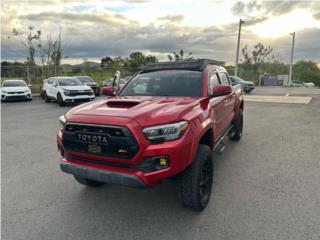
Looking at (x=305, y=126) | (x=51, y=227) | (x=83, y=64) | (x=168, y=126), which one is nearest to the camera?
(x=168, y=126)

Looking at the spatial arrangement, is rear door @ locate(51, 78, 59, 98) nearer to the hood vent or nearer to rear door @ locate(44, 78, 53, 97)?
rear door @ locate(44, 78, 53, 97)

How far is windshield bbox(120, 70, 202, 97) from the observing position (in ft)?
13.0

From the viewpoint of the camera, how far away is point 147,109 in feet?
9.84

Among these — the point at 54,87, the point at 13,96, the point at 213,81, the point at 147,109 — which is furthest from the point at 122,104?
the point at 13,96

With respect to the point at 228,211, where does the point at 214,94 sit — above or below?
above

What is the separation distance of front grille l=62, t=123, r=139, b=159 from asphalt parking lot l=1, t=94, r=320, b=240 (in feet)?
2.80

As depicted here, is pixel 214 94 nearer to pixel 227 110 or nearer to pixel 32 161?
pixel 227 110

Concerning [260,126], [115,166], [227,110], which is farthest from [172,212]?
[260,126]

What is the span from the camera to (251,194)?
3.64 meters

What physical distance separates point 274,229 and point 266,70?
57.6 meters

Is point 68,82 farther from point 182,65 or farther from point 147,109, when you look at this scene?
point 147,109

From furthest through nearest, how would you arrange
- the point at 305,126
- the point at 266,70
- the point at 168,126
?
the point at 266,70 → the point at 305,126 → the point at 168,126

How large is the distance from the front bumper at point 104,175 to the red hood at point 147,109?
58cm

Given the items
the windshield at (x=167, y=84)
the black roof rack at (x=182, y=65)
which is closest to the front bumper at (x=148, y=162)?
the windshield at (x=167, y=84)
